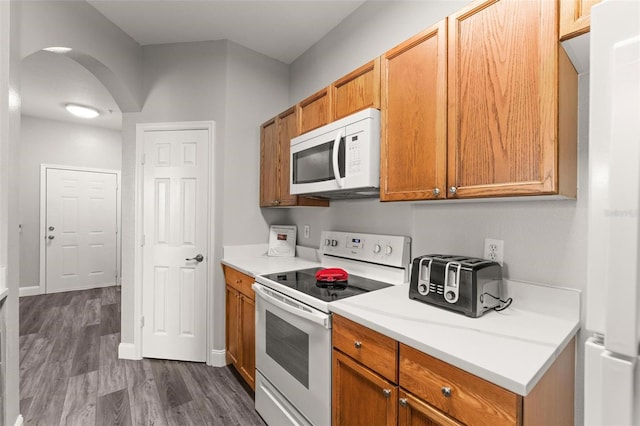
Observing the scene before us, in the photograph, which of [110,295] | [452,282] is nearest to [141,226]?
[452,282]

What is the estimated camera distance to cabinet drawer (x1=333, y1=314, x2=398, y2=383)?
110 centimetres

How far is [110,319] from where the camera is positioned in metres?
3.60

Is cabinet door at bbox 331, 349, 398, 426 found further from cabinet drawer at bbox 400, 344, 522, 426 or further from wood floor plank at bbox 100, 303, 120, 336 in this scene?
wood floor plank at bbox 100, 303, 120, 336

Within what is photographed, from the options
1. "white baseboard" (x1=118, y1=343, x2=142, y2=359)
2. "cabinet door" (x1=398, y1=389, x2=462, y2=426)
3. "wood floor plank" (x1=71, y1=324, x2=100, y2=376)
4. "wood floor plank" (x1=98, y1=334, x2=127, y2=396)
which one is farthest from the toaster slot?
"wood floor plank" (x1=71, y1=324, x2=100, y2=376)

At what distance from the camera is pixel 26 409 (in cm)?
194

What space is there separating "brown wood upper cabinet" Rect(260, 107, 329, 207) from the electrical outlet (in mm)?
1238

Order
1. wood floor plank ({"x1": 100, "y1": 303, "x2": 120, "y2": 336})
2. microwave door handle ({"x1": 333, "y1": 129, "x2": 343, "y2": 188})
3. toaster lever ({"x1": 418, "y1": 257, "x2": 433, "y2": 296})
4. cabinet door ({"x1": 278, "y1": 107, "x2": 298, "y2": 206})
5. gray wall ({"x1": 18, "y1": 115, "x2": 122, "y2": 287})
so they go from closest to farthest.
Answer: toaster lever ({"x1": 418, "y1": 257, "x2": 433, "y2": 296})
microwave door handle ({"x1": 333, "y1": 129, "x2": 343, "y2": 188})
cabinet door ({"x1": 278, "y1": 107, "x2": 298, "y2": 206})
wood floor plank ({"x1": 100, "y1": 303, "x2": 120, "y2": 336})
gray wall ({"x1": 18, "y1": 115, "x2": 122, "y2": 287})

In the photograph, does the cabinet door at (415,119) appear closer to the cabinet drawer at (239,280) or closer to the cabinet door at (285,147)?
the cabinet door at (285,147)

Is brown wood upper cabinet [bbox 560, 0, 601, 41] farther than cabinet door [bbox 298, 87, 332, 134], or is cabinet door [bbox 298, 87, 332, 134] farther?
cabinet door [bbox 298, 87, 332, 134]

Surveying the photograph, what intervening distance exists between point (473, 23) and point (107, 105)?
4662 mm

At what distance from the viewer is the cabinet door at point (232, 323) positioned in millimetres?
2335

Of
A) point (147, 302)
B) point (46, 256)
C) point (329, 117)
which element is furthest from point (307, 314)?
point (46, 256)

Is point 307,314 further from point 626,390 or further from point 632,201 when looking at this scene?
point 632,201

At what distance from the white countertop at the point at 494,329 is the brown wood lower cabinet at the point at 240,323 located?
984 mm
